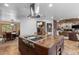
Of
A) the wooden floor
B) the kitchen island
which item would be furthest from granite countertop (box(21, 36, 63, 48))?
the wooden floor

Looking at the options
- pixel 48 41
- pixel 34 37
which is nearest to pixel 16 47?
pixel 34 37

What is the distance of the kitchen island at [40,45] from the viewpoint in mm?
3232

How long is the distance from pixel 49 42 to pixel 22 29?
68 centimetres

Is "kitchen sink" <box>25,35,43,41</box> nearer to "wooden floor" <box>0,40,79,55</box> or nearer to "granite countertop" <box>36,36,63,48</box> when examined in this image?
"granite countertop" <box>36,36,63,48</box>

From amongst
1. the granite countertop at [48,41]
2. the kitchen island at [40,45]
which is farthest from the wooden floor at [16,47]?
the granite countertop at [48,41]

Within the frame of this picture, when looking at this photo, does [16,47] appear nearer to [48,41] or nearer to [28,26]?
[28,26]

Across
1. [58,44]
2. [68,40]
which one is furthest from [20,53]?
[68,40]

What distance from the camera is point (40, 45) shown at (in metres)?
3.21

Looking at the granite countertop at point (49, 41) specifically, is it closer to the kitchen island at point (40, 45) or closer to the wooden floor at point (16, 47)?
the kitchen island at point (40, 45)

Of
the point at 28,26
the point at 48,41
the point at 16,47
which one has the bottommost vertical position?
the point at 16,47

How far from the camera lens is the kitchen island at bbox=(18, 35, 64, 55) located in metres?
3.23

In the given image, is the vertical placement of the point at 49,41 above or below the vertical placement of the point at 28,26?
below

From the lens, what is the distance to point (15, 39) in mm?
3291
